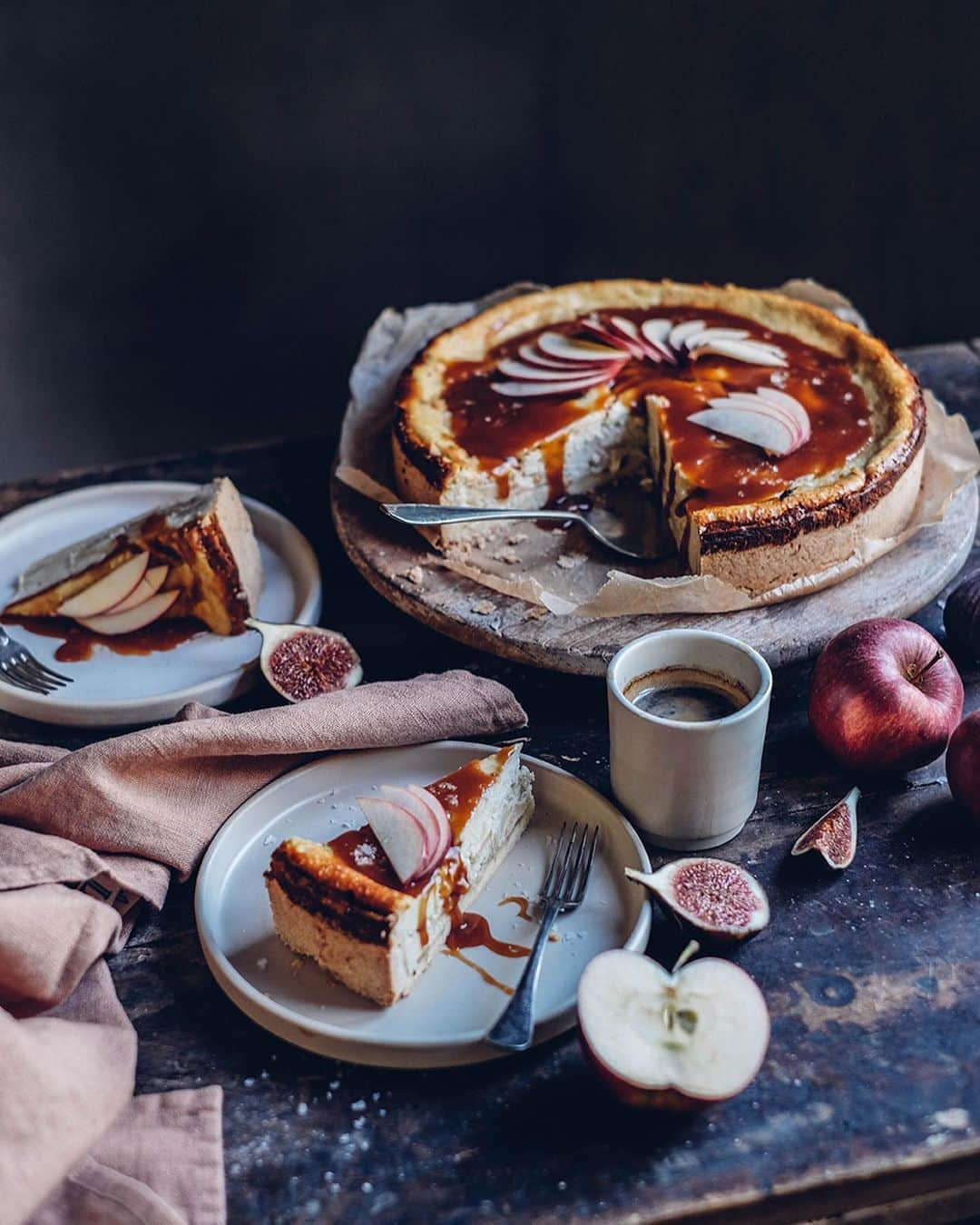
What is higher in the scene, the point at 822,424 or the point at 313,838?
the point at 822,424

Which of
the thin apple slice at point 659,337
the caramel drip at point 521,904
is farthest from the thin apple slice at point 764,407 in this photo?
the caramel drip at point 521,904

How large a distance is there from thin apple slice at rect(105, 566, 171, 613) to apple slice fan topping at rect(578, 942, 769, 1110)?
169 cm

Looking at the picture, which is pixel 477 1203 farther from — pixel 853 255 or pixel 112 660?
pixel 853 255

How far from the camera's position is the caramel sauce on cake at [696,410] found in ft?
10.8

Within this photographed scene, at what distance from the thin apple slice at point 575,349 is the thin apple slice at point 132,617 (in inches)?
57.7

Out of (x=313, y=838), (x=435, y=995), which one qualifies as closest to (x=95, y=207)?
(x=313, y=838)

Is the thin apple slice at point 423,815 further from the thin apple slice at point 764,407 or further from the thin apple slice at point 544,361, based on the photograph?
the thin apple slice at point 544,361

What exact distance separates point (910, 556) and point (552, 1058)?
1.73 m

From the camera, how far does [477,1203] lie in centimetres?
195

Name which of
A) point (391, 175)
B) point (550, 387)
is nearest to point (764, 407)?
point (550, 387)

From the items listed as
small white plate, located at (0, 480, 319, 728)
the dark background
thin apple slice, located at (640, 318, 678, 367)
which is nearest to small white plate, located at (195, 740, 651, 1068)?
small white plate, located at (0, 480, 319, 728)

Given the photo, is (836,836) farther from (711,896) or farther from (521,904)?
(521,904)

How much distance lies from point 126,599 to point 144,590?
2.1 inches

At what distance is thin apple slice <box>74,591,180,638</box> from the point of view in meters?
3.28
